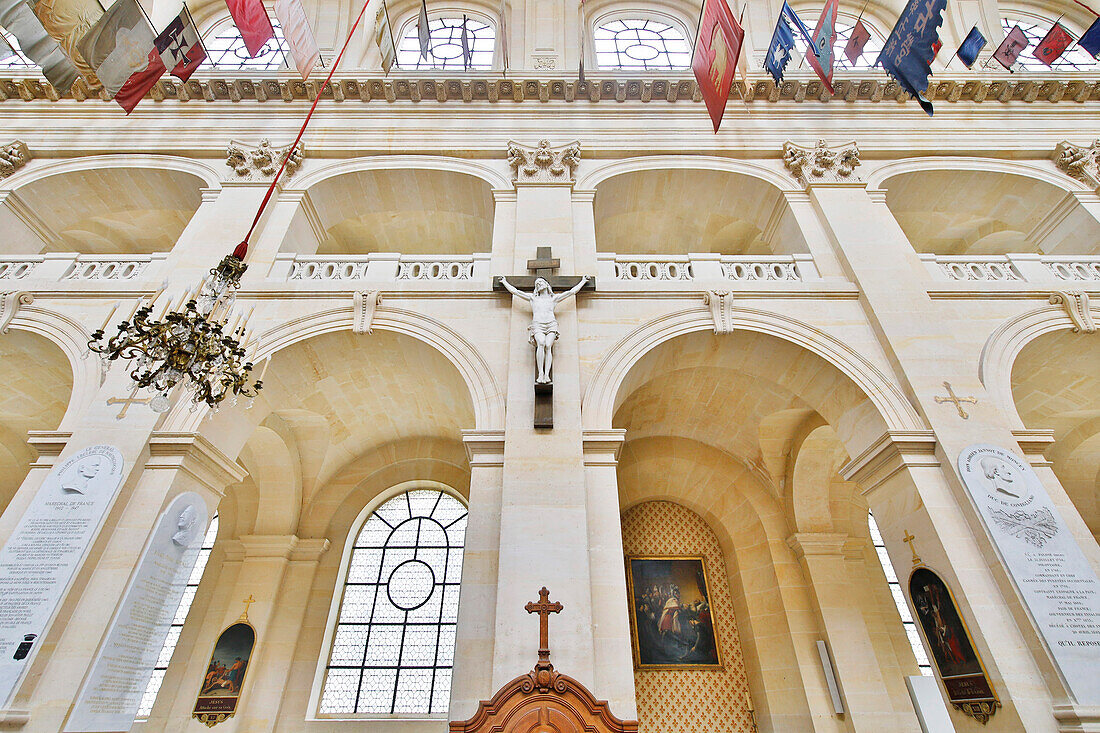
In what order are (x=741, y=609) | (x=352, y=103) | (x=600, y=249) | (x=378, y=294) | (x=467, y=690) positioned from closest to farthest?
(x=467, y=690), (x=378, y=294), (x=741, y=609), (x=352, y=103), (x=600, y=249)

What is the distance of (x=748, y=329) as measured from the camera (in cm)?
675

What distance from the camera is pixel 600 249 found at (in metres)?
10.3

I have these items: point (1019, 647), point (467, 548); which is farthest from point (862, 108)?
point (467, 548)

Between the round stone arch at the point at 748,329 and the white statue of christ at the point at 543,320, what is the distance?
1.91ft

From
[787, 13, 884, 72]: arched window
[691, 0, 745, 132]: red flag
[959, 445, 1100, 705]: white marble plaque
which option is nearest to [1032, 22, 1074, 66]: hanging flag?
[787, 13, 884, 72]: arched window

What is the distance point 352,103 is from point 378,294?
4459 mm

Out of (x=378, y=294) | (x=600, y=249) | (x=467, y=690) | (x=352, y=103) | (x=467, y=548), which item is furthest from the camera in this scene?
(x=600, y=249)

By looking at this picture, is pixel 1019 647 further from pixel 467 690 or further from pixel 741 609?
pixel 467 690

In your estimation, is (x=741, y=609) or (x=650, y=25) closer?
(x=741, y=609)

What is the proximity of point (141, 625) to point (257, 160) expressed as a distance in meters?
6.42

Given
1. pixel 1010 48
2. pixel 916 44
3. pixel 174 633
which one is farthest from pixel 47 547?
pixel 1010 48

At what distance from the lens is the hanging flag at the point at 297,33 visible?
7.58m

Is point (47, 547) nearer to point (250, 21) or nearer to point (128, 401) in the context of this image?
point (128, 401)

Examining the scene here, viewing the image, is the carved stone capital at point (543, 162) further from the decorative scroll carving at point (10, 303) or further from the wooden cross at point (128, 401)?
the decorative scroll carving at point (10, 303)
